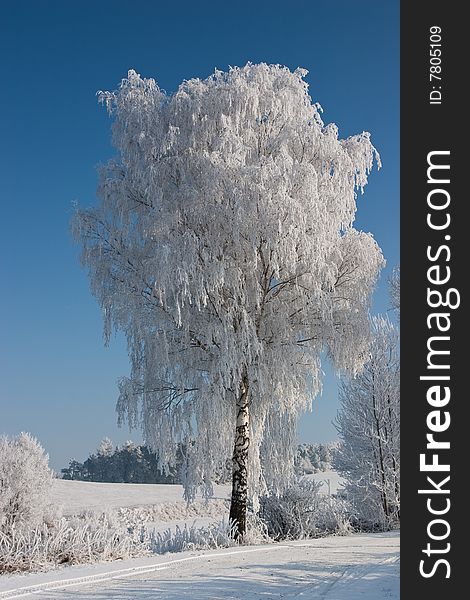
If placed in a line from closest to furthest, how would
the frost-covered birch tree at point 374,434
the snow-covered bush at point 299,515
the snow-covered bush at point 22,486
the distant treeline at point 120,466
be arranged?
1. the snow-covered bush at point 22,486
2. the snow-covered bush at point 299,515
3. the frost-covered birch tree at point 374,434
4. the distant treeline at point 120,466

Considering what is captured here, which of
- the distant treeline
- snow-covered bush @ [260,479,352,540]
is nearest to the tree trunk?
snow-covered bush @ [260,479,352,540]

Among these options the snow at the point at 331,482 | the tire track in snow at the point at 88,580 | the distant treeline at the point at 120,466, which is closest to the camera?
the tire track in snow at the point at 88,580

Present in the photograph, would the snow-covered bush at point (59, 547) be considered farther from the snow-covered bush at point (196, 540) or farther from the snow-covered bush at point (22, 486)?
the snow-covered bush at point (22, 486)

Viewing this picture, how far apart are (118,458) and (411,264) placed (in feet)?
181

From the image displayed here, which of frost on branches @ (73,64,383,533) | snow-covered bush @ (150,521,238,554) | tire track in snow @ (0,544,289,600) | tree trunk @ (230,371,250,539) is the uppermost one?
frost on branches @ (73,64,383,533)

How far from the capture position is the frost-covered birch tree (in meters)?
16.9

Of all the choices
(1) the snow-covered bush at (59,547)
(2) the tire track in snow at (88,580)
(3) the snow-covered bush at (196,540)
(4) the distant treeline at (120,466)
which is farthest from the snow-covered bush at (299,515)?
(4) the distant treeline at (120,466)

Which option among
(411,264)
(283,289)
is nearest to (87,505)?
(283,289)

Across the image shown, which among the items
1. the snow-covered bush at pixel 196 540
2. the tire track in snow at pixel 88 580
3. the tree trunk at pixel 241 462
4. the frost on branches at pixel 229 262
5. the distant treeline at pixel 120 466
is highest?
the frost on branches at pixel 229 262

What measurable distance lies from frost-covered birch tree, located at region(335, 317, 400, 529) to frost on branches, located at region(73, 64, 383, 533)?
14.2 feet

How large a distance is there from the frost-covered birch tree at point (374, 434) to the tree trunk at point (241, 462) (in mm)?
5667

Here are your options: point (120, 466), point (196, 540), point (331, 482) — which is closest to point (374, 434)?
point (196, 540)

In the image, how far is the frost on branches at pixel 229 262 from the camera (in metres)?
11.9

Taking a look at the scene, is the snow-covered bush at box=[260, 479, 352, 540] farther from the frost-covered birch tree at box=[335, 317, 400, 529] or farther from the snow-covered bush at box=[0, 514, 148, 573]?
the snow-covered bush at box=[0, 514, 148, 573]
